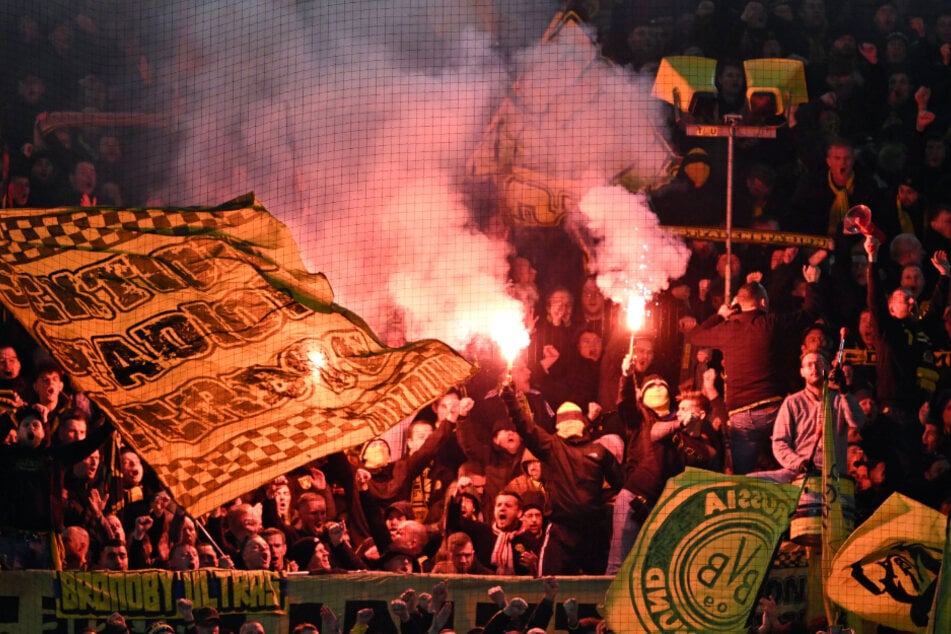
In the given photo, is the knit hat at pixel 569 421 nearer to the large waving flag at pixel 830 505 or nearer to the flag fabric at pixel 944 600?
the large waving flag at pixel 830 505

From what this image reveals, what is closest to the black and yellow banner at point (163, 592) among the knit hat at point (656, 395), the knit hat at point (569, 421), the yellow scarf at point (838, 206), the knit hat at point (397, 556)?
the knit hat at point (397, 556)

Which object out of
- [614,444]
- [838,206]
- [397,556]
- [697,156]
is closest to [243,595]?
[397,556]

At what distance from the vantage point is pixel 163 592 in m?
7.31

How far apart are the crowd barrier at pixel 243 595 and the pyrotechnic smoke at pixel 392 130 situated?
1.27 meters

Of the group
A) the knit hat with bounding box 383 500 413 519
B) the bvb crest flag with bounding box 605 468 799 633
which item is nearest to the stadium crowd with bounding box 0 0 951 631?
the knit hat with bounding box 383 500 413 519

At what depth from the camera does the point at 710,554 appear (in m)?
7.13

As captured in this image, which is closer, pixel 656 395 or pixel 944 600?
pixel 944 600

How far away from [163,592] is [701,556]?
102 inches

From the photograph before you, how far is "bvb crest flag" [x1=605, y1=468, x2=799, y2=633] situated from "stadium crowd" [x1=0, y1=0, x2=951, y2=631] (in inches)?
4.7

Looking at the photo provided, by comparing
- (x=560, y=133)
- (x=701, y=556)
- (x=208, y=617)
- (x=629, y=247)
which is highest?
(x=560, y=133)

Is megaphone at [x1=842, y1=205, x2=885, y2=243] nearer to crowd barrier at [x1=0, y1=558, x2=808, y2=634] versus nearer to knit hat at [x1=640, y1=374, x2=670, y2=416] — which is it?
knit hat at [x1=640, y1=374, x2=670, y2=416]

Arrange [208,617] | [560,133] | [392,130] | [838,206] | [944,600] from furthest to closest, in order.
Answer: [392,130] < [560,133] < [838,206] < [208,617] < [944,600]

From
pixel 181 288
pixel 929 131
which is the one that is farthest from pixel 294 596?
pixel 929 131

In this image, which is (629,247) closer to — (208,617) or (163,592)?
(208,617)
